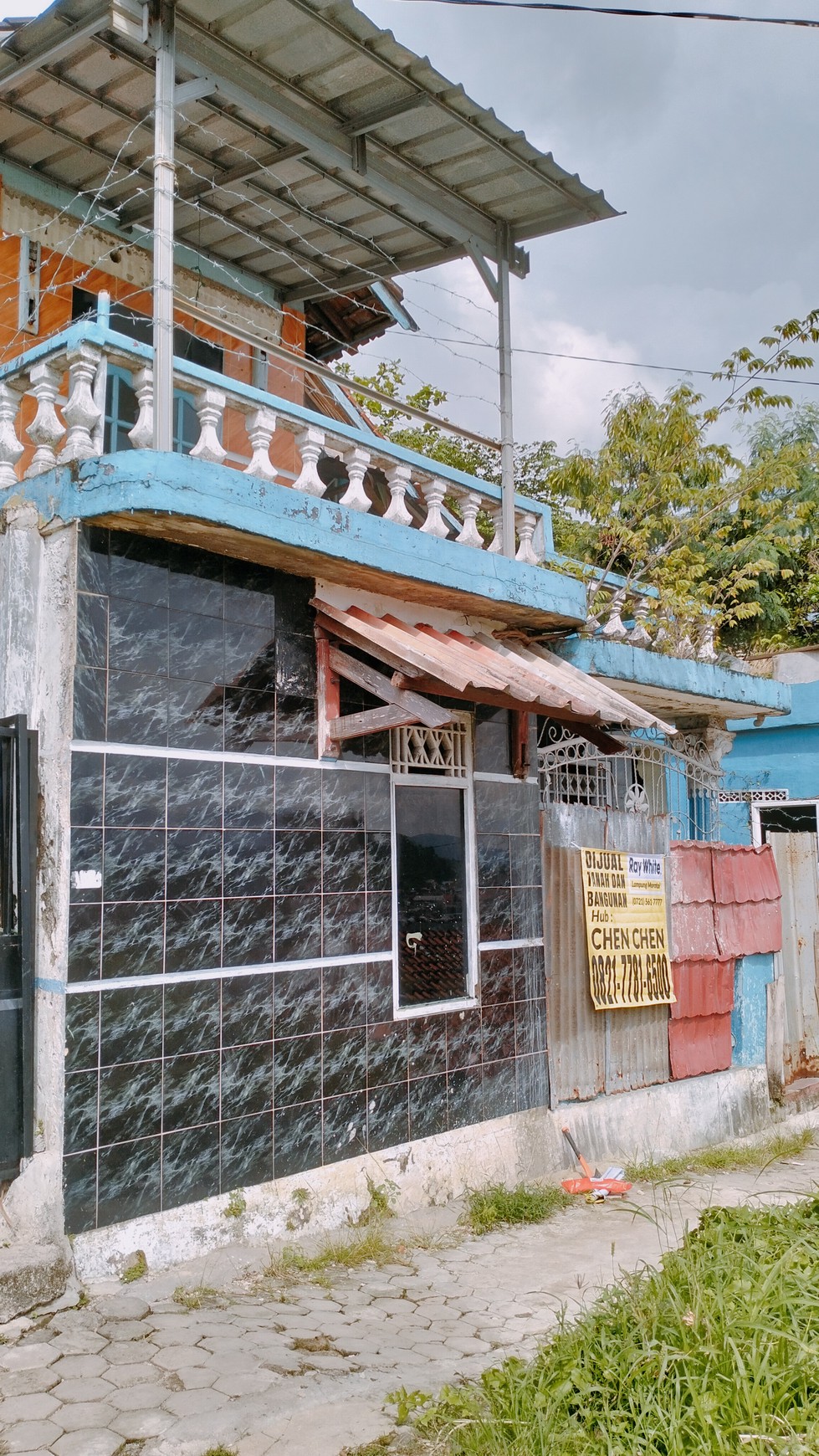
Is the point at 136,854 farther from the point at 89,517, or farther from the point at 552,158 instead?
the point at 552,158

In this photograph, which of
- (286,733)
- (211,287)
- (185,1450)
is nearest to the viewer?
(185,1450)

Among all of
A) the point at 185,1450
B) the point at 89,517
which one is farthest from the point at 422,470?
the point at 185,1450

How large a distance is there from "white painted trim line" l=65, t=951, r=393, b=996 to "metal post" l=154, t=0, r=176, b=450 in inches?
89.8

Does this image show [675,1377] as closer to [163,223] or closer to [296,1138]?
[296,1138]

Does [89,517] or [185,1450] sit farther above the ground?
[89,517]

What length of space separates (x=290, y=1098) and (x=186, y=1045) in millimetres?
724

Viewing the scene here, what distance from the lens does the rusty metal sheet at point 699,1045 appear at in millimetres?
Result: 8469

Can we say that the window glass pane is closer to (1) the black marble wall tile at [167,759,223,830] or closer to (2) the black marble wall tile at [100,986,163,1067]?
(1) the black marble wall tile at [167,759,223,830]

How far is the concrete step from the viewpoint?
419cm

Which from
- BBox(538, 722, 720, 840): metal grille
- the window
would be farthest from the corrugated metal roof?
BBox(538, 722, 720, 840): metal grille

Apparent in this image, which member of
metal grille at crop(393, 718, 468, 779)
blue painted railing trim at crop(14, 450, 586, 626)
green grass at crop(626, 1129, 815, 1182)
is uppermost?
blue painted railing trim at crop(14, 450, 586, 626)

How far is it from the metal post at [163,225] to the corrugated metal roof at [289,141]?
0.42 feet

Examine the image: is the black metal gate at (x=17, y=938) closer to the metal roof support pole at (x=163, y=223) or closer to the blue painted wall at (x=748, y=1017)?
the metal roof support pole at (x=163, y=223)

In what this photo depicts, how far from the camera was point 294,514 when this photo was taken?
541 centimetres
